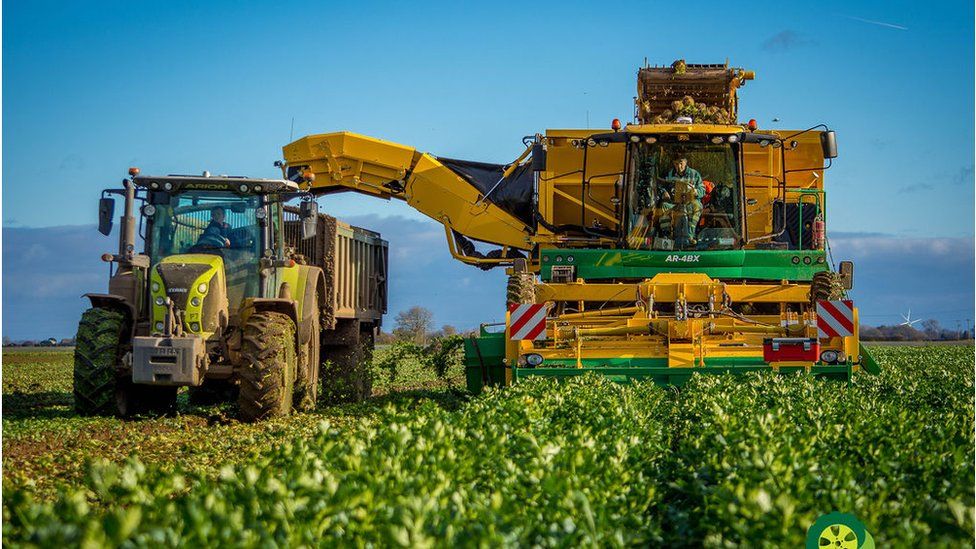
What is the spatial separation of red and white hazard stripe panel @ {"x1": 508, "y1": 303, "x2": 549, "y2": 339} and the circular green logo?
8.45 meters

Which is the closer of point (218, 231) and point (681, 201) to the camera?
point (218, 231)

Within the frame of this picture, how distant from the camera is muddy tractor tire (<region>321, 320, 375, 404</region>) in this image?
16.5 meters

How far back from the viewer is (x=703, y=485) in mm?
5703

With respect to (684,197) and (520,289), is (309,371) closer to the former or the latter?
(520,289)

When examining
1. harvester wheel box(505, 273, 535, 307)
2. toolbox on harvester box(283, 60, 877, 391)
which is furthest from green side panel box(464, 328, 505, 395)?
harvester wheel box(505, 273, 535, 307)

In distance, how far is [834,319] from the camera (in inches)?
524

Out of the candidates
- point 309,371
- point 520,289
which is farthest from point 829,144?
point 309,371

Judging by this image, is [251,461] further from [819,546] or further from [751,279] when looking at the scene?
[751,279]

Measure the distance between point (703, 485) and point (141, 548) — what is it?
300cm

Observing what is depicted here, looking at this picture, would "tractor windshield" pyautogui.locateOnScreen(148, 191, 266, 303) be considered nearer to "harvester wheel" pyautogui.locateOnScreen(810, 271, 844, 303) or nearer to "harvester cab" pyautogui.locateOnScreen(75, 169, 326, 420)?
"harvester cab" pyautogui.locateOnScreen(75, 169, 326, 420)

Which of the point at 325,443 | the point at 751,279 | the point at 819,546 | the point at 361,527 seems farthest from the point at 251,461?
the point at 751,279

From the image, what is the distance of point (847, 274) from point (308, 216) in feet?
22.4

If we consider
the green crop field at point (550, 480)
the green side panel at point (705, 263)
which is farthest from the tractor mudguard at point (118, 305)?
the green side panel at point (705, 263)

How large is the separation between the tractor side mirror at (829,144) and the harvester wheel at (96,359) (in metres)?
8.61
